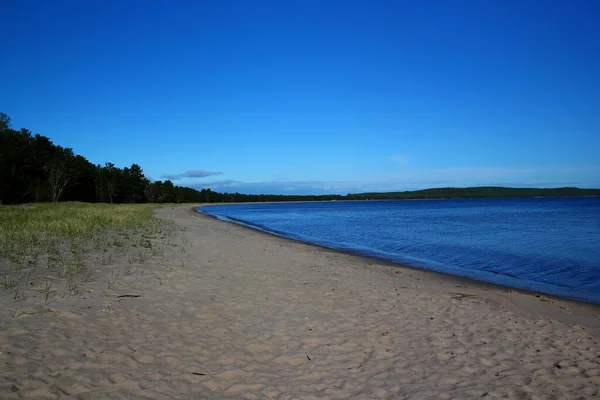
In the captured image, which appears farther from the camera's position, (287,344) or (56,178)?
(56,178)

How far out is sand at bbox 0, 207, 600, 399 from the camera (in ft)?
16.8

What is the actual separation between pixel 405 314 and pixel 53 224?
59.5ft

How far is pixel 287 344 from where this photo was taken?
6.68 m

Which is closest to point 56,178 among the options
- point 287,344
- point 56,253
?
point 56,253

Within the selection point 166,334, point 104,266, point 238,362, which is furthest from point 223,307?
point 104,266

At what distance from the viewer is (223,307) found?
8.62 m

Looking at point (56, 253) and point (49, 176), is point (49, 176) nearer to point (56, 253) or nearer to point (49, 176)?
point (49, 176)

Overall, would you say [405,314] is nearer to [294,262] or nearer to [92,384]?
[92,384]

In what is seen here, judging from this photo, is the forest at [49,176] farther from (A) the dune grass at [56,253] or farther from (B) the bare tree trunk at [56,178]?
(A) the dune grass at [56,253]

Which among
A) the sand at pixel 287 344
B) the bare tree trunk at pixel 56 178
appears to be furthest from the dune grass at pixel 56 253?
the bare tree trunk at pixel 56 178

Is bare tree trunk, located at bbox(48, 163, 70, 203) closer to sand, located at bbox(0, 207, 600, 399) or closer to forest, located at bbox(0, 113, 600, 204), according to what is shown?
forest, located at bbox(0, 113, 600, 204)

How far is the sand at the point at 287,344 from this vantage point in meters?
5.11

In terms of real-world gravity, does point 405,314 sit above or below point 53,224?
below

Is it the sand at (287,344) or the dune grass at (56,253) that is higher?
the dune grass at (56,253)
